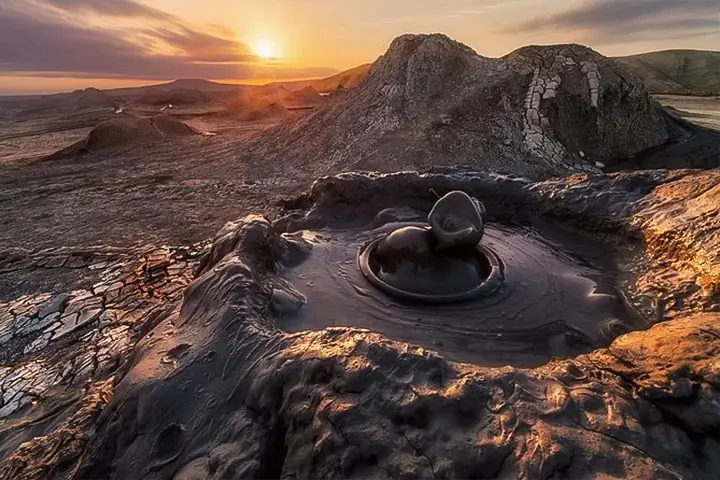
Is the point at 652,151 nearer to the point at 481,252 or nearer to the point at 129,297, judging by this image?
the point at 481,252

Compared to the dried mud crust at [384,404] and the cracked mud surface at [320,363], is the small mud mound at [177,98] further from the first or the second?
the dried mud crust at [384,404]

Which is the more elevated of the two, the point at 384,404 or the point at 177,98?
the point at 177,98

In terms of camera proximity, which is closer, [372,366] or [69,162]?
[372,366]

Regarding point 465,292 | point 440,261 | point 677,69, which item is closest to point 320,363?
point 465,292

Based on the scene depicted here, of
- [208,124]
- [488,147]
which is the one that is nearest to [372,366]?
[488,147]

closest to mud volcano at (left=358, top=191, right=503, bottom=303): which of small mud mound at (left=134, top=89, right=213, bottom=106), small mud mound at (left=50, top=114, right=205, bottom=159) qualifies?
small mud mound at (left=50, top=114, right=205, bottom=159)

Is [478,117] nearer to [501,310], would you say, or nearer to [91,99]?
[501,310]
